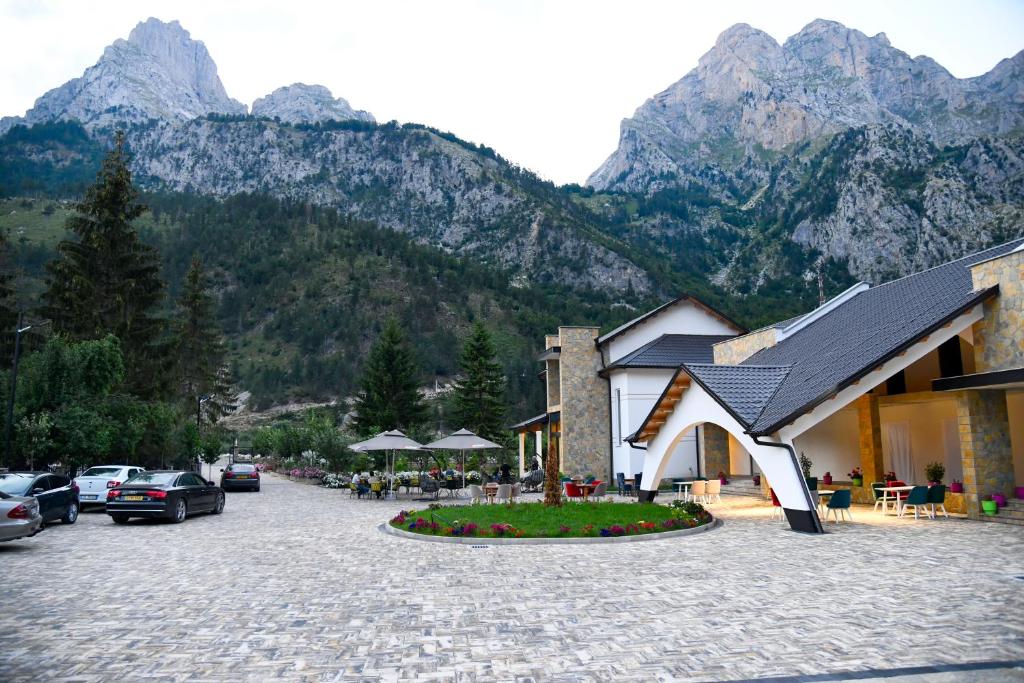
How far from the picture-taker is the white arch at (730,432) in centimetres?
Answer: 1338

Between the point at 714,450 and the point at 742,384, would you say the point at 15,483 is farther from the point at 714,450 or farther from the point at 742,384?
the point at 714,450

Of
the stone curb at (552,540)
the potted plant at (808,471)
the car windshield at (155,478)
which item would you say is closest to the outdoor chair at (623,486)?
the potted plant at (808,471)

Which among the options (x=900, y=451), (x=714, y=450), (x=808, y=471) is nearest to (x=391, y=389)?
(x=714, y=450)

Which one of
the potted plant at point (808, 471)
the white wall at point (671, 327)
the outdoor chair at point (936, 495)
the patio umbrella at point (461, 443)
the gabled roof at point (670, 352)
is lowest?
the outdoor chair at point (936, 495)

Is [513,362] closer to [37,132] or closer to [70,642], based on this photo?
[70,642]

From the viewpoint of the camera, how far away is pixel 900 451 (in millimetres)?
19859

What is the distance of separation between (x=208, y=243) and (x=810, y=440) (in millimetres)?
106489

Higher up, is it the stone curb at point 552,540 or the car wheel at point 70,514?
the car wheel at point 70,514

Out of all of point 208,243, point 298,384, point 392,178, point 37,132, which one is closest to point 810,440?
point 298,384

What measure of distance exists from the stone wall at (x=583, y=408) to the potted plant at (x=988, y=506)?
677 inches

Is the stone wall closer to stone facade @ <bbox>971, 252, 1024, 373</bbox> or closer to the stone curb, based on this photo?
the stone curb

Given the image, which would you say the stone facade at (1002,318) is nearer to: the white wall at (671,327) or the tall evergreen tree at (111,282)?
the white wall at (671,327)

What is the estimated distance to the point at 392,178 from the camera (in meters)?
145

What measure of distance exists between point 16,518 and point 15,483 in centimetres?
384
